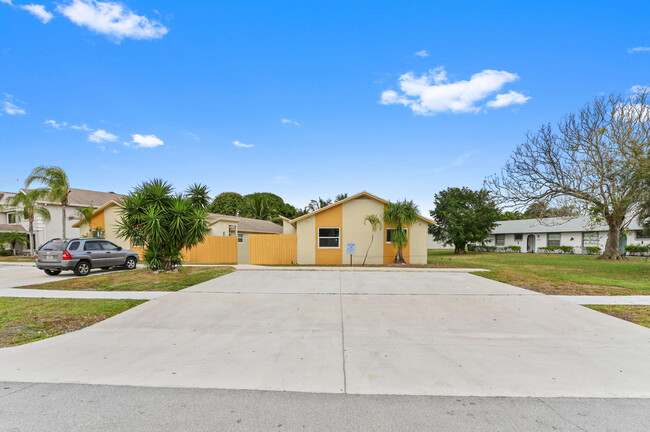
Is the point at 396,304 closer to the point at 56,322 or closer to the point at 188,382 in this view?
the point at 188,382

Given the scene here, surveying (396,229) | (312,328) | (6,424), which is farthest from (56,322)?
(396,229)

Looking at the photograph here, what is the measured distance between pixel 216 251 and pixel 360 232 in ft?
34.6

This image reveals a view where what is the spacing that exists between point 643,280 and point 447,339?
1312cm

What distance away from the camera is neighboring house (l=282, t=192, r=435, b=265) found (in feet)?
68.0

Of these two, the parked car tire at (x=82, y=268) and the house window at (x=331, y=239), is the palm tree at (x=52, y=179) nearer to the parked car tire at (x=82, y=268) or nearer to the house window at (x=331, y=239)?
the parked car tire at (x=82, y=268)

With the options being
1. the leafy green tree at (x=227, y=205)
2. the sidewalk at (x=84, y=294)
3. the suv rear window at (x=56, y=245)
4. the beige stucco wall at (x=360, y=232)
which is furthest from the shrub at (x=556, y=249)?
the suv rear window at (x=56, y=245)

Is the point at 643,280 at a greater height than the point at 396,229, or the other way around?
the point at 396,229

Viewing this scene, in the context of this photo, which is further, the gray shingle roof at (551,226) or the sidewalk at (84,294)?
the gray shingle roof at (551,226)

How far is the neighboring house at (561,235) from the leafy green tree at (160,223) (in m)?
31.2

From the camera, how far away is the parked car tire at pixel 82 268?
566 inches

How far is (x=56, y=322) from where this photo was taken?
22.8ft

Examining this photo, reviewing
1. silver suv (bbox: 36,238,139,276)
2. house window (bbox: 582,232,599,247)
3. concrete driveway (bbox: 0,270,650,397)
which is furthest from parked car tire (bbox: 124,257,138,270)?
house window (bbox: 582,232,599,247)

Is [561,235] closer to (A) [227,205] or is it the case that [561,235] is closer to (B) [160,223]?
(B) [160,223]

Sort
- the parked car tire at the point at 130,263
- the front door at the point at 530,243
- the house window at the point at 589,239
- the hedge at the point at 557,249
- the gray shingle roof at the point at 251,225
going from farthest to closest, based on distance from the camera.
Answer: the front door at the point at 530,243 → the hedge at the point at 557,249 → the house window at the point at 589,239 → the gray shingle roof at the point at 251,225 → the parked car tire at the point at 130,263
